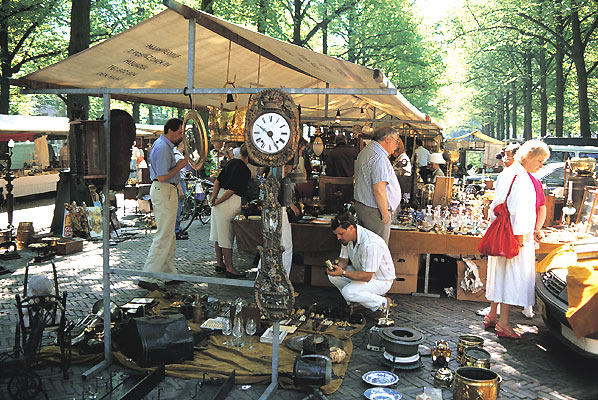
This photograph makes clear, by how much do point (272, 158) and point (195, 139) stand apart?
1.56m

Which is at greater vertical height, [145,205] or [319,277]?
[145,205]

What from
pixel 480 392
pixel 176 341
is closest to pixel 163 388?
pixel 176 341

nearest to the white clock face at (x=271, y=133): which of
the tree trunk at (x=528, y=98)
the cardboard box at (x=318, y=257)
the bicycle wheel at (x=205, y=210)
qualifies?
the cardboard box at (x=318, y=257)

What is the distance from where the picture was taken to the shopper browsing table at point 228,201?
7199 mm

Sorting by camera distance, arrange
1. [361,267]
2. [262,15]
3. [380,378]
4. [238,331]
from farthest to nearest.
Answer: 1. [262,15]
2. [361,267]
3. [238,331]
4. [380,378]

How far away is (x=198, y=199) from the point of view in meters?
12.6

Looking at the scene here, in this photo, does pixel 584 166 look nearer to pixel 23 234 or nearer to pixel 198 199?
pixel 198 199

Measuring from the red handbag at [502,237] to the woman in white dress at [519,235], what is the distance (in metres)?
0.05

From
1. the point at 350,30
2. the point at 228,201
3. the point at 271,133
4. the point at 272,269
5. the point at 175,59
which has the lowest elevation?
the point at 272,269

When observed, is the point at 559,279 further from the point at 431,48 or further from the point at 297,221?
the point at 431,48

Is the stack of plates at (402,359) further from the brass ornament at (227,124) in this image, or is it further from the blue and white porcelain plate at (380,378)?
the brass ornament at (227,124)

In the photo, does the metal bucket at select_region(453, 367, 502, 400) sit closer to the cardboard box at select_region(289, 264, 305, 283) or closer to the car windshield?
the cardboard box at select_region(289, 264, 305, 283)

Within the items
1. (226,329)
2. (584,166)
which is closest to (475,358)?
(226,329)

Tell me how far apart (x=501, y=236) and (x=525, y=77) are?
25.5 m
